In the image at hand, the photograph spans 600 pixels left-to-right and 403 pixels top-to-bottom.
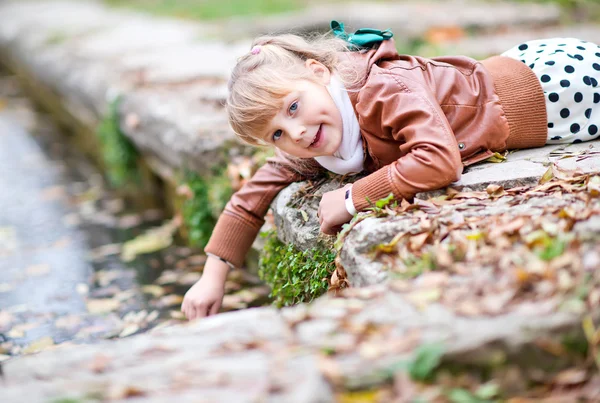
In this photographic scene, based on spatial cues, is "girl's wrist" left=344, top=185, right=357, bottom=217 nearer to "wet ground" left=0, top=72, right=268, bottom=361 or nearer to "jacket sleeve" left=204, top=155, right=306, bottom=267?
"jacket sleeve" left=204, top=155, right=306, bottom=267

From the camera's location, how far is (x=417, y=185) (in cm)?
223

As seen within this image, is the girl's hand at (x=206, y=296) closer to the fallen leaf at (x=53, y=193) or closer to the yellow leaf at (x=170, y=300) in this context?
the yellow leaf at (x=170, y=300)

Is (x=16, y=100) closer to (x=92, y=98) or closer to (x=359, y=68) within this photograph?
(x=92, y=98)

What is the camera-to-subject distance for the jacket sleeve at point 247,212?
9.17ft

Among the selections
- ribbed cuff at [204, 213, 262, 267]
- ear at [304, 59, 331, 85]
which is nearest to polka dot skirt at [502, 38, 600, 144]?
ear at [304, 59, 331, 85]

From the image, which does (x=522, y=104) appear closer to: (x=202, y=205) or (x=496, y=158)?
(x=496, y=158)

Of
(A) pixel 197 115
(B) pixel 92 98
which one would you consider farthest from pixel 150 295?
(B) pixel 92 98

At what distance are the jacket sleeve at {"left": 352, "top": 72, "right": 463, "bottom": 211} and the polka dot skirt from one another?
0.69 metres

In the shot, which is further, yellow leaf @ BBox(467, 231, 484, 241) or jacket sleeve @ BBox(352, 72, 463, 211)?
jacket sleeve @ BBox(352, 72, 463, 211)

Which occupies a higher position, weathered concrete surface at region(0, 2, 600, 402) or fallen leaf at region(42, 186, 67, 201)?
weathered concrete surface at region(0, 2, 600, 402)

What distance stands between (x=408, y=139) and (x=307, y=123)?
38 cm

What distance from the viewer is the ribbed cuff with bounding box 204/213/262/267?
9.14ft

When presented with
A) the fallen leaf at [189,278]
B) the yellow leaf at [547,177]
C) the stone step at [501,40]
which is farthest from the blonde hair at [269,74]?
the stone step at [501,40]

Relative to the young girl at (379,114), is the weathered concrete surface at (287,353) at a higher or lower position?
lower
